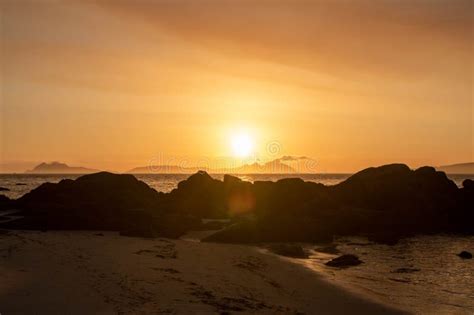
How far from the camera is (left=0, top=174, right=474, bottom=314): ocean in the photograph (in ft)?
56.0

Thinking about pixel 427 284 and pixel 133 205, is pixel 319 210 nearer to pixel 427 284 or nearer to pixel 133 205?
pixel 133 205

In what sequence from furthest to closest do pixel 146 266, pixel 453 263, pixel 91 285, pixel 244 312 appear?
1. pixel 453 263
2. pixel 146 266
3. pixel 91 285
4. pixel 244 312

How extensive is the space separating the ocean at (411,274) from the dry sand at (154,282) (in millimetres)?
1403

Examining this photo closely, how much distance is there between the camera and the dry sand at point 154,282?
1352 centimetres

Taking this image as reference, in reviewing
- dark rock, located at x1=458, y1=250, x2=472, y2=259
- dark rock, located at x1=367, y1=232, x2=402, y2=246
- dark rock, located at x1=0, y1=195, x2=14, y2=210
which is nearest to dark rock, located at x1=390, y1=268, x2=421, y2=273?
dark rock, located at x1=458, y1=250, x2=472, y2=259

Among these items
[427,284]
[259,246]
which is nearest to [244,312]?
[427,284]

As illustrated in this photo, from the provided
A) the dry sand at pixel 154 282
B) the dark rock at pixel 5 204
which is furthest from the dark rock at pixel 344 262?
the dark rock at pixel 5 204

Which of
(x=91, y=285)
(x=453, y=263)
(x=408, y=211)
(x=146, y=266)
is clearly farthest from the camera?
(x=408, y=211)

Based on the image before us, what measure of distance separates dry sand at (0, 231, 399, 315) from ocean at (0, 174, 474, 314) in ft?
4.60

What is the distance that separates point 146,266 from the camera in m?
19.2

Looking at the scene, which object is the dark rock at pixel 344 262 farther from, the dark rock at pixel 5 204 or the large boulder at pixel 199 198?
the dark rock at pixel 5 204

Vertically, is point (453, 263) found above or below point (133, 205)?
below

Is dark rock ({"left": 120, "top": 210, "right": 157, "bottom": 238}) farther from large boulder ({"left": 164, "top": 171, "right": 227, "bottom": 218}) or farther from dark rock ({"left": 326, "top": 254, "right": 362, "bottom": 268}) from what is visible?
dark rock ({"left": 326, "top": 254, "right": 362, "bottom": 268})

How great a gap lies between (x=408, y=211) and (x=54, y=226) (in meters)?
30.3
